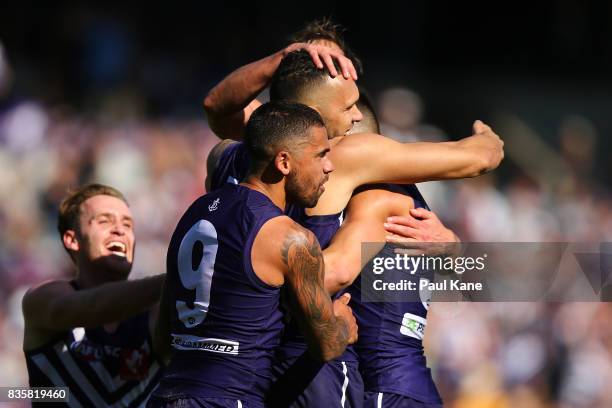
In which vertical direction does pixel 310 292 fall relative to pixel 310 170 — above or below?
below

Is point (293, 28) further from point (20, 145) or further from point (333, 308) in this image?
point (333, 308)

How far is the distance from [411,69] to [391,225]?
48.2ft

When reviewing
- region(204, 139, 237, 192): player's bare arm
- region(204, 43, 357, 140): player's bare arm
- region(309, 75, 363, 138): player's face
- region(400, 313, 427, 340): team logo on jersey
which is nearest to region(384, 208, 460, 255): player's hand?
region(400, 313, 427, 340): team logo on jersey

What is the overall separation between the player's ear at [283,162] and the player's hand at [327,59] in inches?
24.3

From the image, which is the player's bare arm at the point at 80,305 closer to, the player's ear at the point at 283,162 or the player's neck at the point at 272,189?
the player's neck at the point at 272,189

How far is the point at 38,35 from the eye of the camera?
17.8m

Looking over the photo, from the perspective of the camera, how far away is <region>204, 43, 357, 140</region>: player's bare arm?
559 cm

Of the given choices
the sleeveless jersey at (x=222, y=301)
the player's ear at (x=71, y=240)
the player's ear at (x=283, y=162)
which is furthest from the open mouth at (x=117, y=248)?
the player's ear at (x=283, y=162)

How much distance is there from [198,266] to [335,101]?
1111 mm

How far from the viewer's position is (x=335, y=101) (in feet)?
18.4

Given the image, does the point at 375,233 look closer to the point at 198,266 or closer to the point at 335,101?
the point at 335,101

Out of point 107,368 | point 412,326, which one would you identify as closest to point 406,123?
point 107,368

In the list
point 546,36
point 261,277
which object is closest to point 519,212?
point 546,36

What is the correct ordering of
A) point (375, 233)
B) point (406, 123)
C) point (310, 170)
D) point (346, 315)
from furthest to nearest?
point (406, 123) < point (375, 233) < point (346, 315) < point (310, 170)
